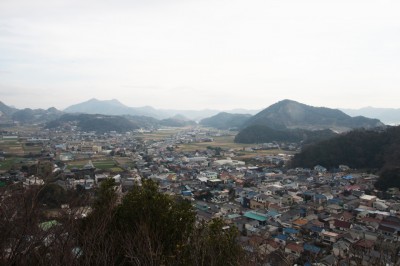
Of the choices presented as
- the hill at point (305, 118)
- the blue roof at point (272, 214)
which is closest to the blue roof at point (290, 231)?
the blue roof at point (272, 214)

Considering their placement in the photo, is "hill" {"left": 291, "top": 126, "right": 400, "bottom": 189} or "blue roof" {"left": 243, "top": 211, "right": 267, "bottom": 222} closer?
"blue roof" {"left": 243, "top": 211, "right": 267, "bottom": 222}

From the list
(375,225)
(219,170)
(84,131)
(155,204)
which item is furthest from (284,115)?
(155,204)

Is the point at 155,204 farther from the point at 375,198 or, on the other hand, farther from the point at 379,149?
the point at 379,149

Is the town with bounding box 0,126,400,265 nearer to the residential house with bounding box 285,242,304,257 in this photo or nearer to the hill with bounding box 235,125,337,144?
the residential house with bounding box 285,242,304,257

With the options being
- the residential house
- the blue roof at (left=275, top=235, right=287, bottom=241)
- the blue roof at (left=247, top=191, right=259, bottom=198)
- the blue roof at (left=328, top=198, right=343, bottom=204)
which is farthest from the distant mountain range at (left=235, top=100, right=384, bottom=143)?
the residential house

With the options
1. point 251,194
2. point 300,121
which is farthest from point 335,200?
point 300,121

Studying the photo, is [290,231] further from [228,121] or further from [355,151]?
[228,121]
